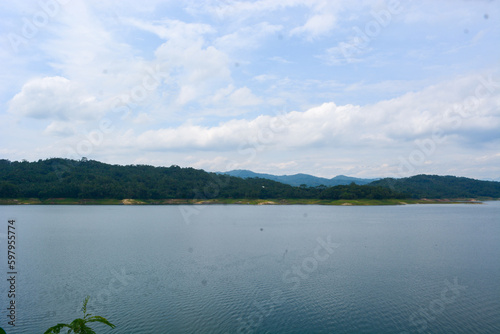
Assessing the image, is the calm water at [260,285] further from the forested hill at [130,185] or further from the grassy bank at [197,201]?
the forested hill at [130,185]

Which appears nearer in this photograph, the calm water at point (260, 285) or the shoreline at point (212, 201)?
the calm water at point (260, 285)

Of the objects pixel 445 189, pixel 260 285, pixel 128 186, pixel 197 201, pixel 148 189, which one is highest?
pixel 445 189

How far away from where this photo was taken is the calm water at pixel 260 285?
17.5 m

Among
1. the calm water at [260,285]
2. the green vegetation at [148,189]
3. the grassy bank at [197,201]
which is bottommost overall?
the calm water at [260,285]

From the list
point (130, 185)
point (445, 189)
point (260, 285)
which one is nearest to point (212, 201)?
point (130, 185)

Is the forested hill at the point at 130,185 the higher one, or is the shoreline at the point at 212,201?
the forested hill at the point at 130,185

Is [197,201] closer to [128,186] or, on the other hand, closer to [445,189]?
[128,186]

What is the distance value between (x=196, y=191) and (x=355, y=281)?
414 ft

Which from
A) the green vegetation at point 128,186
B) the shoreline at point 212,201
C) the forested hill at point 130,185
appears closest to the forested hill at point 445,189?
the shoreline at point 212,201

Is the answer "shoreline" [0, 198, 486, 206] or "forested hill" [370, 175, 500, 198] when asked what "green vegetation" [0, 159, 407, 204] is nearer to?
"shoreline" [0, 198, 486, 206]

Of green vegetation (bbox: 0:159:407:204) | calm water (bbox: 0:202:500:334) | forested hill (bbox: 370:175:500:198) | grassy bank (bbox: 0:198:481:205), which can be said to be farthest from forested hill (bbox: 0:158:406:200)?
calm water (bbox: 0:202:500:334)

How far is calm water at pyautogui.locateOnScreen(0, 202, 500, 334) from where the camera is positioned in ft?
57.3

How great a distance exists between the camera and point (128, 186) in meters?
140

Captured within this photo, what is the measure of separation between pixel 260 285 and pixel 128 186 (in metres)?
127
